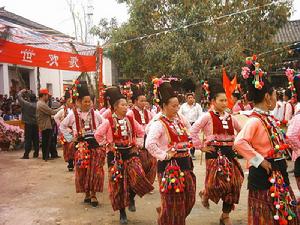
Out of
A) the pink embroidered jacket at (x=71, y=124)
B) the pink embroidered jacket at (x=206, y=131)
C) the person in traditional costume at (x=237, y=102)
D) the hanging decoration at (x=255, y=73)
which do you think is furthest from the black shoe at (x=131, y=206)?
the person in traditional costume at (x=237, y=102)

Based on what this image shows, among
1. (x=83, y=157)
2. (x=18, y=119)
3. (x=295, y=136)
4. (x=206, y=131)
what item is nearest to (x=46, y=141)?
(x=18, y=119)

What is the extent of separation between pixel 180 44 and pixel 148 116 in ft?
22.6

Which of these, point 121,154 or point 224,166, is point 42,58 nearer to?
point 121,154

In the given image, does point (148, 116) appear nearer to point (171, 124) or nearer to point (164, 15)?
point (171, 124)

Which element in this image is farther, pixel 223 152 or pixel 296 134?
pixel 223 152

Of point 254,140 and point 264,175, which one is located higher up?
point 254,140

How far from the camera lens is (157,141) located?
4078 millimetres

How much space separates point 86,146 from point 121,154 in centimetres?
98

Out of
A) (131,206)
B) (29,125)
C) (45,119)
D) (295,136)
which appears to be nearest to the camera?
(295,136)

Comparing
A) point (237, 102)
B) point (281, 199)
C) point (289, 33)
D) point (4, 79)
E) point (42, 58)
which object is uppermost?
point (289, 33)

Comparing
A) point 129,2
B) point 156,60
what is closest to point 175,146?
point 156,60

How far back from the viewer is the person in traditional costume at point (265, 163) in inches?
125

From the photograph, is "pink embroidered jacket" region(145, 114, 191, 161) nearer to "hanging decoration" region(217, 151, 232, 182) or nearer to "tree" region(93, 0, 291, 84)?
"hanging decoration" region(217, 151, 232, 182)

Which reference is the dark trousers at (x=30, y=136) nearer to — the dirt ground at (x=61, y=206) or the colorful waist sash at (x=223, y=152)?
the dirt ground at (x=61, y=206)
